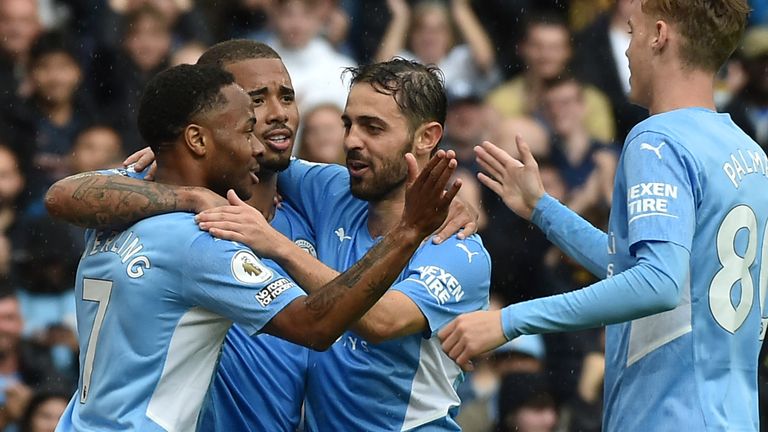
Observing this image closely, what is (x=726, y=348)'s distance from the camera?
4664 mm

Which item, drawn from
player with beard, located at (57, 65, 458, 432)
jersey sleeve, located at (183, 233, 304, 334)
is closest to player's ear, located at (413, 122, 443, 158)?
player with beard, located at (57, 65, 458, 432)

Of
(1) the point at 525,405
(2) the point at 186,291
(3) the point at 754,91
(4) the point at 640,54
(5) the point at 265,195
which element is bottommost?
(1) the point at 525,405

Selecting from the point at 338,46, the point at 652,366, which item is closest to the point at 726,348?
the point at 652,366

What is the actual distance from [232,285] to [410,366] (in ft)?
3.45

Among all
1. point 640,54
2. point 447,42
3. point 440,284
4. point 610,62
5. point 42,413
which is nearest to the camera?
point 640,54

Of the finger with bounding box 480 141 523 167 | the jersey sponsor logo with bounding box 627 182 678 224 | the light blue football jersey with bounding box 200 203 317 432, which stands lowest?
the light blue football jersey with bounding box 200 203 317 432

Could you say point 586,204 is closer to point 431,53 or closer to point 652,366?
point 431,53

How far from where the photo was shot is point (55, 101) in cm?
896

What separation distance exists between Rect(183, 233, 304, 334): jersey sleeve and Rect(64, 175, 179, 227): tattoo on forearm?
0.23m

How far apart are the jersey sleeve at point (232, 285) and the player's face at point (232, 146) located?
1.05 ft

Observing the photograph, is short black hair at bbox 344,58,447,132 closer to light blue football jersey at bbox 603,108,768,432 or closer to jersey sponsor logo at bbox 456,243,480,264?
jersey sponsor logo at bbox 456,243,480,264

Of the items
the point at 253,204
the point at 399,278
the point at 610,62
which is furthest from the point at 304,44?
the point at 399,278

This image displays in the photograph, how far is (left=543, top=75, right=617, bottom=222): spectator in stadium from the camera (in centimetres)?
930

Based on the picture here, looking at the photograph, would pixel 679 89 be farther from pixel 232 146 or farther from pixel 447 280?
pixel 232 146
